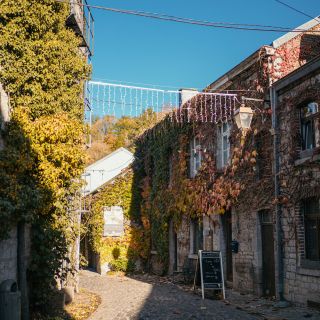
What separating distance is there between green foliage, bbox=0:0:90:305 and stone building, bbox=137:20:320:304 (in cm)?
511

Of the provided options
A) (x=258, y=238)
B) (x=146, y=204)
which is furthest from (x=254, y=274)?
(x=146, y=204)

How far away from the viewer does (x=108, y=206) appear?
73.4 ft

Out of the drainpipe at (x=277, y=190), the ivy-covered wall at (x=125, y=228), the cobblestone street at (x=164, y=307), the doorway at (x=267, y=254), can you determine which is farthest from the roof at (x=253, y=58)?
the ivy-covered wall at (x=125, y=228)

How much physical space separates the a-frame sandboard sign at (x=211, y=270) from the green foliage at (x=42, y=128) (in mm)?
3929

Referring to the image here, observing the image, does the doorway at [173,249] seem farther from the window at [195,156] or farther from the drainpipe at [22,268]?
the drainpipe at [22,268]

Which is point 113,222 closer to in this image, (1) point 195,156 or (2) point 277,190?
(1) point 195,156

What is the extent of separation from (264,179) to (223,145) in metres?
2.99

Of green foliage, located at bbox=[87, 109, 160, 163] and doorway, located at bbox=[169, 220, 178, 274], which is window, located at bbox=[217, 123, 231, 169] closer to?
doorway, located at bbox=[169, 220, 178, 274]

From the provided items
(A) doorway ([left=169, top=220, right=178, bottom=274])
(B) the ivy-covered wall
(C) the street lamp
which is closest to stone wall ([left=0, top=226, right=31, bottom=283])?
(C) the street lamp

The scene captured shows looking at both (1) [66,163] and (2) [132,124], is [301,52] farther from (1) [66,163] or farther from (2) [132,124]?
(2) [132,124]

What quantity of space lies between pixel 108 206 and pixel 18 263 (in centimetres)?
1328

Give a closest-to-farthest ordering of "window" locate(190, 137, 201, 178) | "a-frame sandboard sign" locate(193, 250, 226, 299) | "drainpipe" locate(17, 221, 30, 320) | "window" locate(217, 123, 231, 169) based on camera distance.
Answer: "drainpipe" locate(17, 221, 30, 320) < "a-frame sandboard sign" locate(193, 250, 226, 299) < "window" locate(217, 123, 231, 169) < "window" locate(190, 137, 201, 178)

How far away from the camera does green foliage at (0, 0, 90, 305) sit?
9156 millimetres

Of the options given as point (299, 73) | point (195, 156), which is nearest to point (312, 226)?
point (299, 73)
